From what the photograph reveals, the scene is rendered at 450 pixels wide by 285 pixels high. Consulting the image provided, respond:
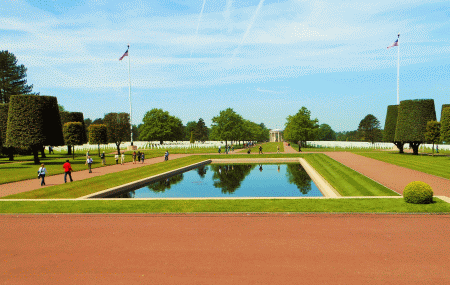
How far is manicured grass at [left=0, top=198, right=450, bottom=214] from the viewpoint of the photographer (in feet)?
39.9

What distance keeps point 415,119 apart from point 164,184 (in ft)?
120

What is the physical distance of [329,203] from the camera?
13234 mm

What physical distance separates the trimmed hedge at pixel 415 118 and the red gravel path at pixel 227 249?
35.1 meters

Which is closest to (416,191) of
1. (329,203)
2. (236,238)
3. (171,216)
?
(329,203)

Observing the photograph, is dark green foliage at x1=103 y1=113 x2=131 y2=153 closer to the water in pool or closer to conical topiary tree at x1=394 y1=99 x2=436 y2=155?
the water in pool

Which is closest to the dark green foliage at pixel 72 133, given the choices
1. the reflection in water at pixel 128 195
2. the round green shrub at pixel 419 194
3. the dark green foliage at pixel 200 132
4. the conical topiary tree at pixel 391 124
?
the reflection in water at pixel 128 195

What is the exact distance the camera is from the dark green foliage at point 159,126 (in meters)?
94.3

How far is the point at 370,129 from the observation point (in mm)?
110875

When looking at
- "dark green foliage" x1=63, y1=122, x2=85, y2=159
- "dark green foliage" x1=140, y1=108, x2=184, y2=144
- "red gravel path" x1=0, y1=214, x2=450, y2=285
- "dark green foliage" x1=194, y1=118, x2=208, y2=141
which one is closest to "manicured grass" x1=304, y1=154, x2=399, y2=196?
"red gravel path" x1=0, y1=214, x2=450, y2=285

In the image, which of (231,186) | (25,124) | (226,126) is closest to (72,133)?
(25,124)

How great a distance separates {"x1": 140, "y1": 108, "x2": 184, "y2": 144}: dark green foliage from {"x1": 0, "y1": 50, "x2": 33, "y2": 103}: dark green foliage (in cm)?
3331

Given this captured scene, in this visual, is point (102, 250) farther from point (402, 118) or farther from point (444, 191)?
point (402, 118)

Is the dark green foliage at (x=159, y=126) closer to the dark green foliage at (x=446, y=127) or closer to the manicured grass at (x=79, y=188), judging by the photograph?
the manicured grass at (x=79, y=188)

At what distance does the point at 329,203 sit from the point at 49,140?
3648 cm
